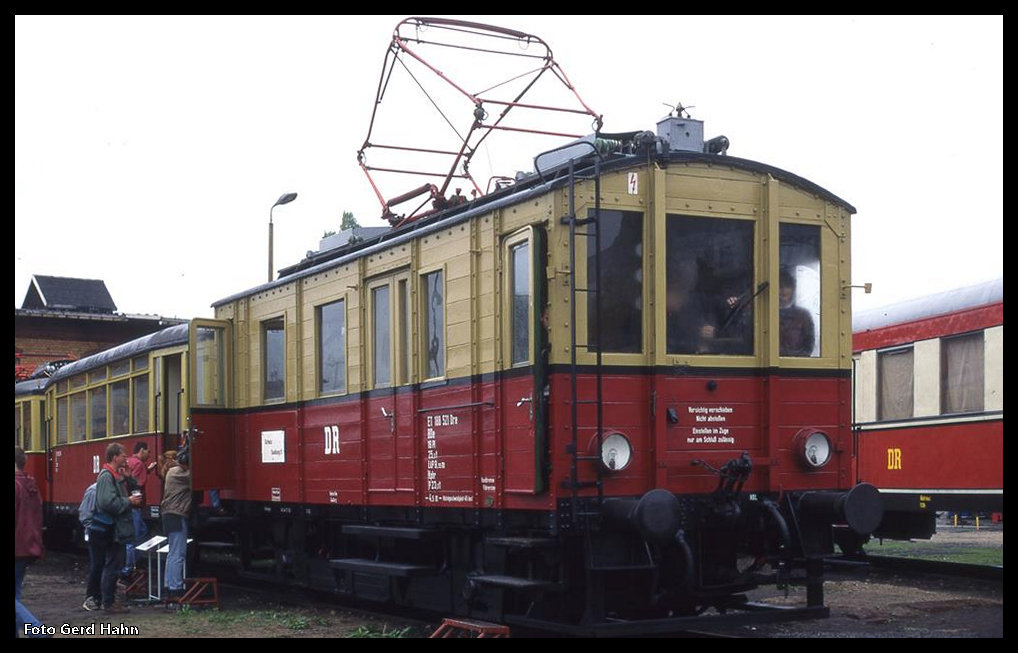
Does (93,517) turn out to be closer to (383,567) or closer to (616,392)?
(383,567)

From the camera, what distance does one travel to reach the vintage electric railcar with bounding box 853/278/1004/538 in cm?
1427

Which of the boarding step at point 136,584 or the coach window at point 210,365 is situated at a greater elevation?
the coach window at point 210,365

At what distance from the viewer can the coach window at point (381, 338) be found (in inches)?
455

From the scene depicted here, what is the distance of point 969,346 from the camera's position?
14.7 metres

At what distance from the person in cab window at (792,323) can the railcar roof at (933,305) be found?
452 cm

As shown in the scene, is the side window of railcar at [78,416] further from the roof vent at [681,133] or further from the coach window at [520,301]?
the roof vent at [681,133]

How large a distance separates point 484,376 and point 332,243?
4297 mm

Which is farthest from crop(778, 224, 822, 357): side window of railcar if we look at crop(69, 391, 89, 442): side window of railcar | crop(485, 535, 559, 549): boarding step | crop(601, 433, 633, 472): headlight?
crop(69, 391, 89, 442): side window of railcar

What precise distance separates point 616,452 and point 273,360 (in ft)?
19.3

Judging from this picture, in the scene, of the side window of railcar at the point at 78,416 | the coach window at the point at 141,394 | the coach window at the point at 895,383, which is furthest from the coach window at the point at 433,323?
the side window of railcar at the point at 78,416

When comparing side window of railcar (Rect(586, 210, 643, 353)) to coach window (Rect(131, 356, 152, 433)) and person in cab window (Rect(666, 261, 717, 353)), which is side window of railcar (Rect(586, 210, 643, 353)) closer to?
person in cab window (Rect(666, 261, 717, 353))

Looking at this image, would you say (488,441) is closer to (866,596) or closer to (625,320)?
(625,320)

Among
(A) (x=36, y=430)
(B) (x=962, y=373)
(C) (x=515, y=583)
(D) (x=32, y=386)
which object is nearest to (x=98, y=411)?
(A) (x=36, y=430)

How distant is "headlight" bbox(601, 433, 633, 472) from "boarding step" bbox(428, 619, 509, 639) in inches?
60.7
